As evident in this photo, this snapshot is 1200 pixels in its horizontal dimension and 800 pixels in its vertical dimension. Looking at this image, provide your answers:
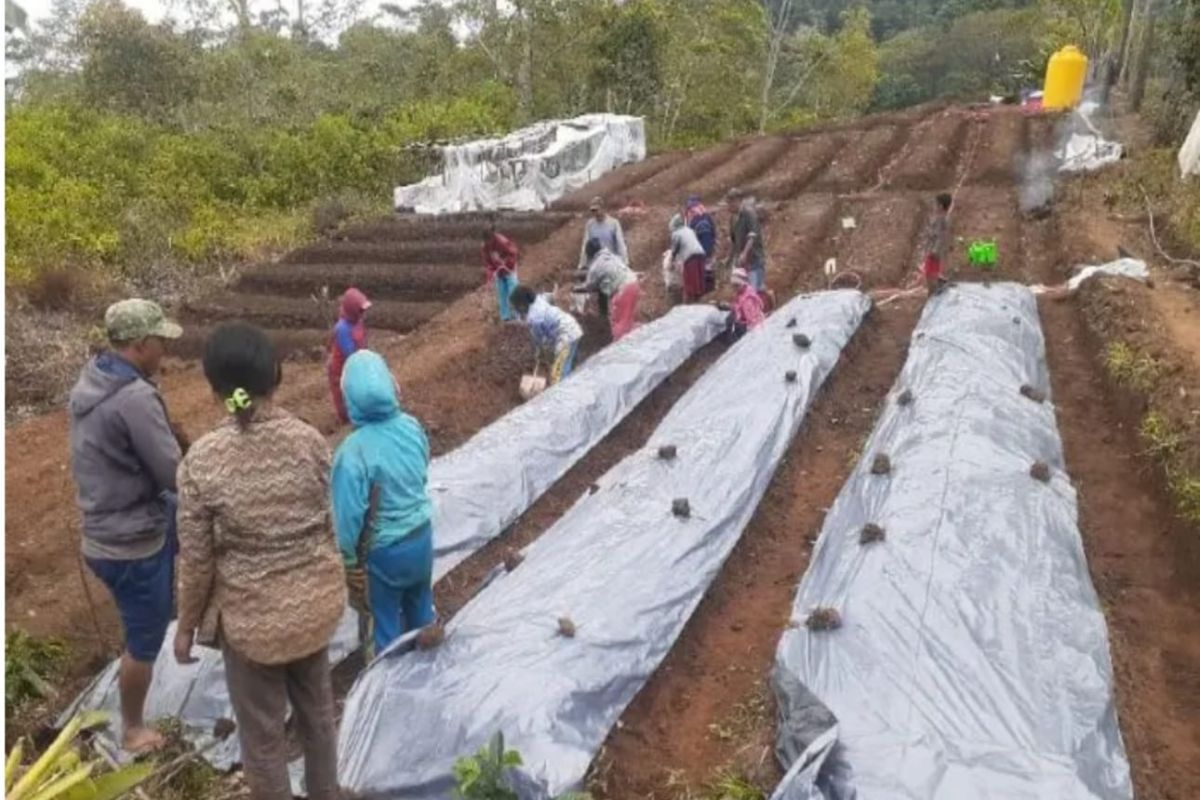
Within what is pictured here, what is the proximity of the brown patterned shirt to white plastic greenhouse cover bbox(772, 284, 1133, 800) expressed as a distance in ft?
5.18

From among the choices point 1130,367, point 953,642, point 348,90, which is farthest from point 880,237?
point 348,90

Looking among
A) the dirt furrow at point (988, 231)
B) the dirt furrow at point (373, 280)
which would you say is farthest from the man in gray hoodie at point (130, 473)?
the dirt furrow at point (988, 231)

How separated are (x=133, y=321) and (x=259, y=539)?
97 centimetres

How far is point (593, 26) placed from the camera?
81.0ft

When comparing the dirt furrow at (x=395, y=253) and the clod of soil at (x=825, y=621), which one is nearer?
the clod of soil at (x=825, y=621)

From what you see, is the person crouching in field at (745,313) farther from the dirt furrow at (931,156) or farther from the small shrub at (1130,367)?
the dirt furrow at (931,156)

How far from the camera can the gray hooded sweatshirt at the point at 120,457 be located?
10.7ft

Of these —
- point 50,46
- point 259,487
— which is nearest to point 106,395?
point 259,487

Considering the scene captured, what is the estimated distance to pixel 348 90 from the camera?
24.6 metres

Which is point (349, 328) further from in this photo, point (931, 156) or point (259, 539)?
point (931, 156)

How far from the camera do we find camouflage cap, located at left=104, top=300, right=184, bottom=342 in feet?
10.7

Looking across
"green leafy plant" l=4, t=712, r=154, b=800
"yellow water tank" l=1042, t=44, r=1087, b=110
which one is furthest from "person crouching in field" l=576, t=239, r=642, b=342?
"yellow water tank" l=1042, t=44, r=1087, b=110

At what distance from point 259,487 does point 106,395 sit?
2.89 ft

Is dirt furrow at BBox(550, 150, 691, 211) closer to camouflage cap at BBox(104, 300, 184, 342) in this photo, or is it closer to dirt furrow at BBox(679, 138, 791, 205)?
dirt furrow at BBox(679, 138, 791, 205)
